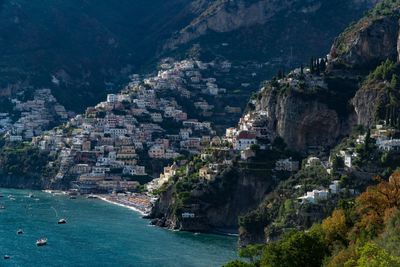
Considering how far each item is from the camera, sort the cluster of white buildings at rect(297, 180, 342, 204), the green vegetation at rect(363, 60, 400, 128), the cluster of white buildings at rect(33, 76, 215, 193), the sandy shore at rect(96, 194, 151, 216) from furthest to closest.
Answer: the cluster of white buildings at rect(33, 76, 215, 193)
the sandy shore at rect(96, 194, 151, 216)
the green vegetation at rect(363, 60, 400, 128)
the cluster of white buildings at rect(297, 180, 342, 204)

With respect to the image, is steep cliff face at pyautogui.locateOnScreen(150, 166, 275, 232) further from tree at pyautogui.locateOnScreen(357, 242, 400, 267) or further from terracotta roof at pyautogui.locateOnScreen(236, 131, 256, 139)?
tree at pyautogui.locateOnScreen(357, 242, 400, 267)

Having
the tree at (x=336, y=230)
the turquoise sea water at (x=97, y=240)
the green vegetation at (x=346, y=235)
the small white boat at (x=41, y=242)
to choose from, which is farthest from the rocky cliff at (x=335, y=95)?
the green vegetation at (x=346, y=235)

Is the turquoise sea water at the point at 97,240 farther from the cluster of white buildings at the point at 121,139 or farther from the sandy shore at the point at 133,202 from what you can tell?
the cluster of white buildings at the point at 121,139

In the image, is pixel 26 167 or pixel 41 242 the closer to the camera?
pixel 41 242

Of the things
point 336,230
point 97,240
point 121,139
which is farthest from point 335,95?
point 121,139

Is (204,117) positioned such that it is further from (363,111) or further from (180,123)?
(363,111)

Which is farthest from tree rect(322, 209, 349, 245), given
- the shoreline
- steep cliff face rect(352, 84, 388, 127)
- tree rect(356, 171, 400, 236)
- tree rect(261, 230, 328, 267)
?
the shoreline

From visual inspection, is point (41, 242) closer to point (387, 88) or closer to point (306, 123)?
point (306, 123)

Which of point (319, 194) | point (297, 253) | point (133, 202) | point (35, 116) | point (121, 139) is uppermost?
point (35, 116)
